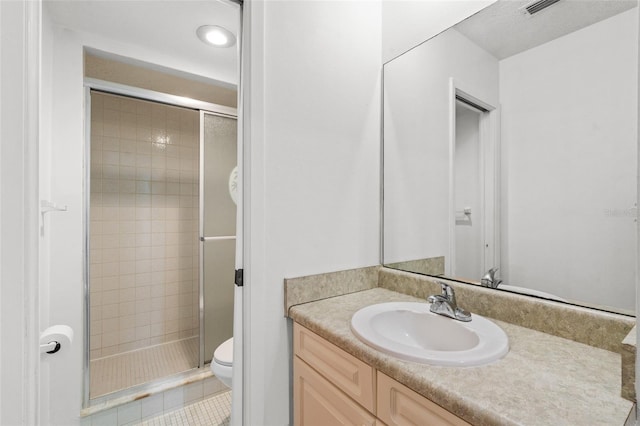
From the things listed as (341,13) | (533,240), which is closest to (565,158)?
(533,240)

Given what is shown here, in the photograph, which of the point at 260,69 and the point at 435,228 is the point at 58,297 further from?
the point at 435,228

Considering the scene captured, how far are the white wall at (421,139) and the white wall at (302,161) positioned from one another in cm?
9

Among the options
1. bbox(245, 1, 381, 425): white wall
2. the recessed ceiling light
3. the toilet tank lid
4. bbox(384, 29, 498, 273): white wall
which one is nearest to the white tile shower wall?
the recessed ceiling light

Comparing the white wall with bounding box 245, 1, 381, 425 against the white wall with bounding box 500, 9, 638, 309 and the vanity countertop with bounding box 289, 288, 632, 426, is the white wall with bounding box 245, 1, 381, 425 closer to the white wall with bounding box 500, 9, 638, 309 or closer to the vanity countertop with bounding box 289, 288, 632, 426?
the vanity countertop with bounding box 289, 288, 632, 426

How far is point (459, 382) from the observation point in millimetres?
623

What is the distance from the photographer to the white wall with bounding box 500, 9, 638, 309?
2.66 ft

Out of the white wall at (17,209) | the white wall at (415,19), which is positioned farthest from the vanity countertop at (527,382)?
the white wall at (415,19)

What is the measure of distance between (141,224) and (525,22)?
9.37 feet

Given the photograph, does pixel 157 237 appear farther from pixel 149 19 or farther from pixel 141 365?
pixel 149 19

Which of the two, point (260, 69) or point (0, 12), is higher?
point (260, 69)

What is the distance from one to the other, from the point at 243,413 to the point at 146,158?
2.29m

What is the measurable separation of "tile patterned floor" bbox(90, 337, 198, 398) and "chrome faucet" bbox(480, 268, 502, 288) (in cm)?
219

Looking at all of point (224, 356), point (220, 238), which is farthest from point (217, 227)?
point (224, 356)

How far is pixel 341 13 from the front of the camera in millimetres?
1304
